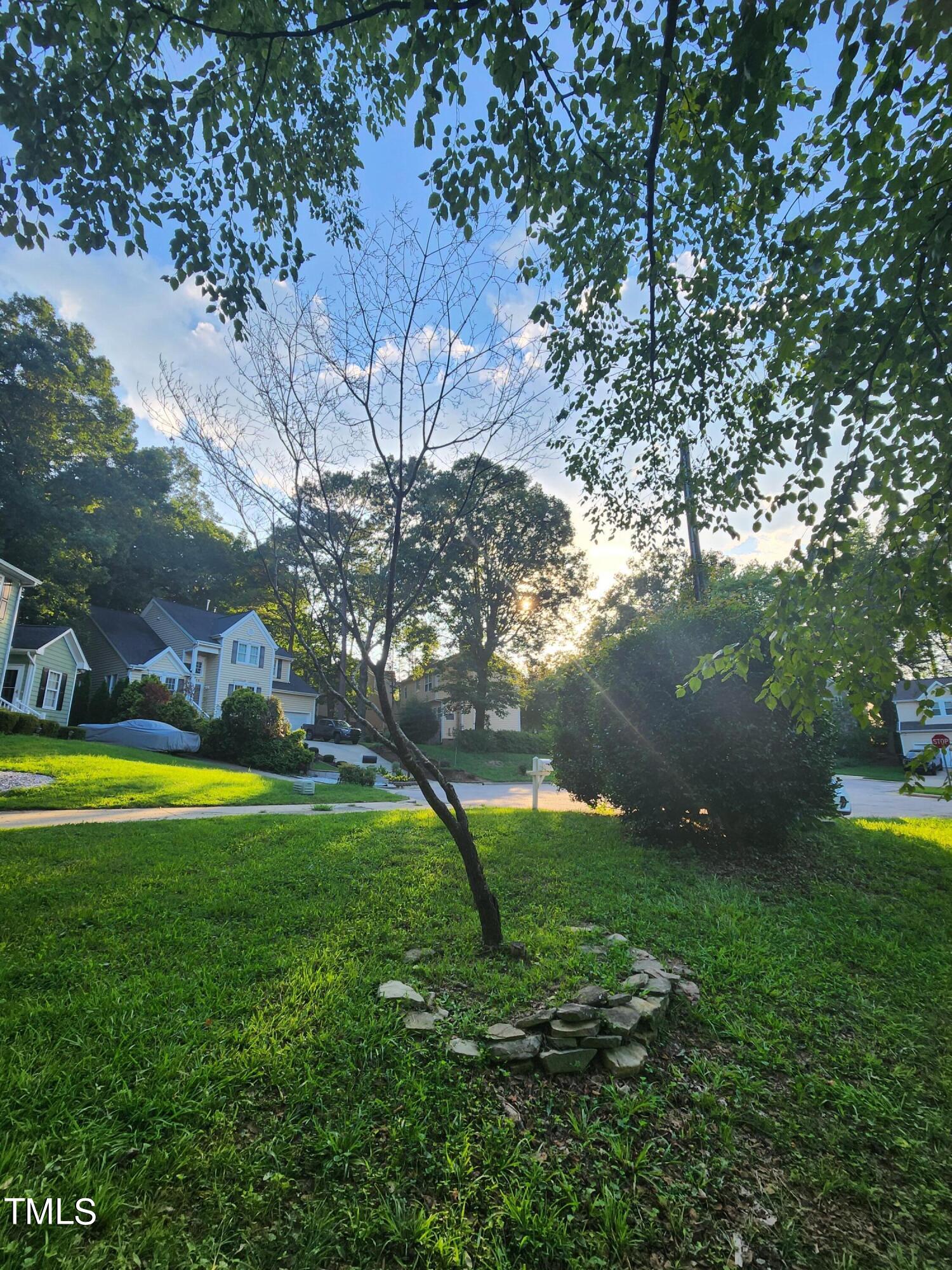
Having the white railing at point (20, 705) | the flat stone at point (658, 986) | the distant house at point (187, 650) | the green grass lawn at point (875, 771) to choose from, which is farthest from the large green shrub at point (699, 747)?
the green grass lawn at point (875, 771)

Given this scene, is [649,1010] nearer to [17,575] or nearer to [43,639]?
[17,575]

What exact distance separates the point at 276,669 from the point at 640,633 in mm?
25671

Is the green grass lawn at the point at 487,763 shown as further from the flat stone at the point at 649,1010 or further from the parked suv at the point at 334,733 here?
the flat stone at the point at 649,1010

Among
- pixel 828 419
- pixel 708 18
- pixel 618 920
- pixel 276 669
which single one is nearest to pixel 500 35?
pixel 708 18

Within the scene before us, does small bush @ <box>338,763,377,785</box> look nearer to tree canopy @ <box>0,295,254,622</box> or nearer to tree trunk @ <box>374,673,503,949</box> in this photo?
tree canopy @ <box>0,295,254,622</box>

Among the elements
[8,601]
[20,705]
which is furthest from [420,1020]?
[20,705]

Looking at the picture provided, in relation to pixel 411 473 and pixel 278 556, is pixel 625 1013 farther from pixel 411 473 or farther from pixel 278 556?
pixel 278 556

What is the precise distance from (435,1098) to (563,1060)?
2.06 feet

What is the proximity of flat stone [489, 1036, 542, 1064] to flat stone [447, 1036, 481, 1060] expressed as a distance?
73 mm

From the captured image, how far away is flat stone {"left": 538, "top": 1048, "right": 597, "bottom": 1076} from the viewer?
2.62 metres

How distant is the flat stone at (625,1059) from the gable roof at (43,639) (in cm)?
2207

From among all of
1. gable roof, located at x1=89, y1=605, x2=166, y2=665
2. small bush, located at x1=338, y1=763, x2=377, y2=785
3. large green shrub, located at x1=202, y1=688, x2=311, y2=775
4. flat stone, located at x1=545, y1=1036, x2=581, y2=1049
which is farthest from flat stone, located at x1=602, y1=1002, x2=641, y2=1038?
gable roof, located at x1=89, y1=605, x2=166, y2=665

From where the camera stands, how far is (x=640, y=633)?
25.3 feet

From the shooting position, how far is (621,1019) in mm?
2840
